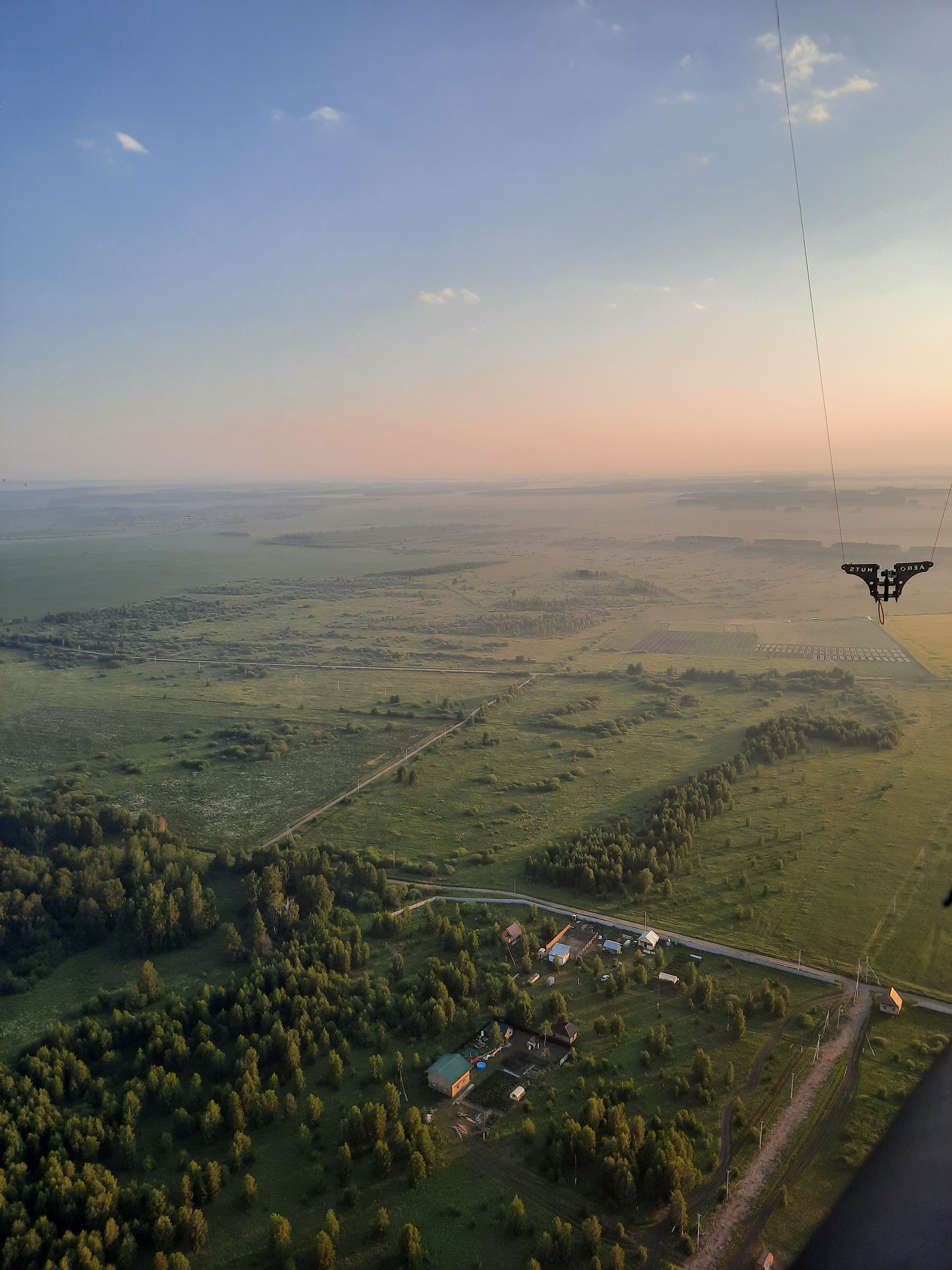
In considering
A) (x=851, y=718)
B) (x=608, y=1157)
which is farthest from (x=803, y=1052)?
(x=851, y=718)

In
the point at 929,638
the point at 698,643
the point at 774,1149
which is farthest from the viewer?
the point at 698,643

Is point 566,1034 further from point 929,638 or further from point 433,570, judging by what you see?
point 433,570

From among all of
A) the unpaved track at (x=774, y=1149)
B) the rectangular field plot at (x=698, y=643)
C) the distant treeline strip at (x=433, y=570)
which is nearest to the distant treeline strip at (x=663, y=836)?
the unpaved track at (x=774, y=1149)

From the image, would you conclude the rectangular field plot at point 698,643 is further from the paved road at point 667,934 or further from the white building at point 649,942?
the white building at point 649,942

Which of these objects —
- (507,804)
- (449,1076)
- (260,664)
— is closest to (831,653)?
(507,804)

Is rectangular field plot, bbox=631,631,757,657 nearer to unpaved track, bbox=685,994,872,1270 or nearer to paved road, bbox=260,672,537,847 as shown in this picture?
paved road, bbox=260,672,537,847

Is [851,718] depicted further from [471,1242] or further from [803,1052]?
[471,1242]
